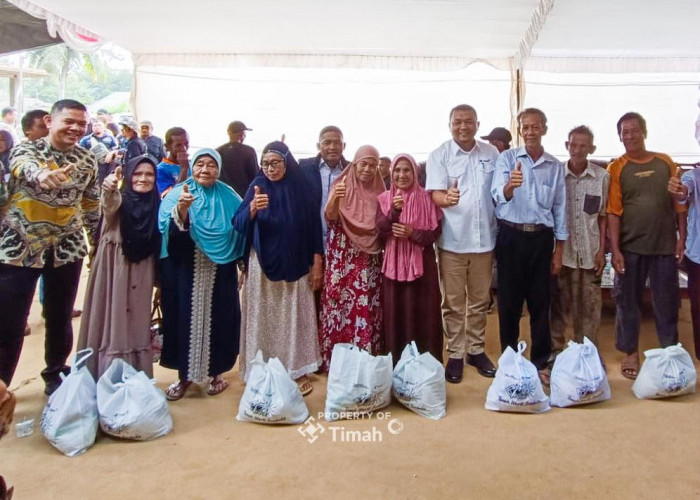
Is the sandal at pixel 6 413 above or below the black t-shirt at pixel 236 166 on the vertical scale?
below

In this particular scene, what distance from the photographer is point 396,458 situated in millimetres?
2287

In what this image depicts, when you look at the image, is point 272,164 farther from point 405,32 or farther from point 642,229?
point 405,32

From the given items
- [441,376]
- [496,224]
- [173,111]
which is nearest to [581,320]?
[496,224]

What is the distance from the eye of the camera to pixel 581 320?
3201mm

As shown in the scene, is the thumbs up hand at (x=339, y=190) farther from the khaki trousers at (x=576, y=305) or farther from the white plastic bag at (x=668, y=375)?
the white plastic bag at (x=668, y=375)

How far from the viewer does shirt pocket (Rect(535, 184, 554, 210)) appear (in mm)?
2955

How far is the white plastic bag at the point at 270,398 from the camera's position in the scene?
253 centimetres

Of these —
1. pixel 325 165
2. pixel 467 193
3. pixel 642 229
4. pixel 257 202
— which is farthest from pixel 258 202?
pixel 642 229

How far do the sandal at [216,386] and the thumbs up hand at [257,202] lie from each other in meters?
1.03

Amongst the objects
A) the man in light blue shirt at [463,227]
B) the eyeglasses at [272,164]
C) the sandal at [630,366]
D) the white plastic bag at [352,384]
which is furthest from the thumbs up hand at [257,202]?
the sandal at [630,366]

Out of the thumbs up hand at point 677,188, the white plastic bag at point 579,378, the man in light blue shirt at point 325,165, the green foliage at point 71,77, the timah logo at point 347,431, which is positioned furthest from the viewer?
the green foliage at point 71,77

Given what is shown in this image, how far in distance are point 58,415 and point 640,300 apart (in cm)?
338

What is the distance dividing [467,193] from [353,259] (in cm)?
81

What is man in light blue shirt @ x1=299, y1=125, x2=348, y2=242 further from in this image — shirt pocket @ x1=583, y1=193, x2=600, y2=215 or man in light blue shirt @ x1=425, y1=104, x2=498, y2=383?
shirt pocket @ x1=583, y1=193, x2=600, y2=215
